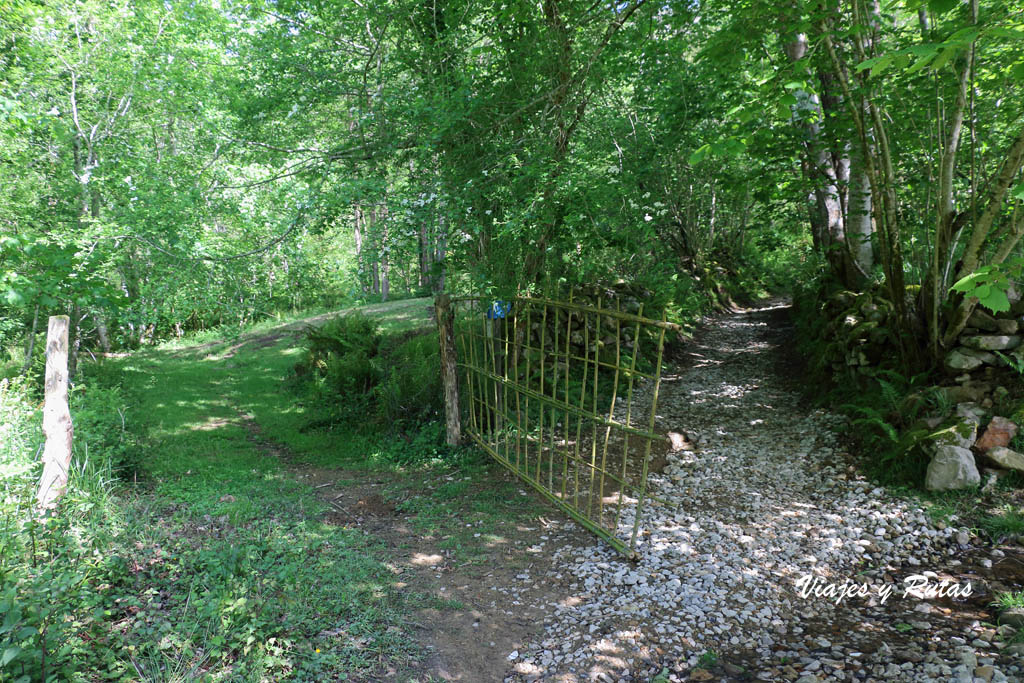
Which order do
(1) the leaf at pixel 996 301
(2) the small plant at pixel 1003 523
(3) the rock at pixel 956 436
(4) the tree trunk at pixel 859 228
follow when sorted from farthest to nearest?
(4) the tree trunk at pixel 859 228 < (3) the rock at pixel 956 436 < (2) the small plant at pixel 1003 523 < (1) the leaf at pixel 996 301

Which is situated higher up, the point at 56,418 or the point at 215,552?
the point at 56,418

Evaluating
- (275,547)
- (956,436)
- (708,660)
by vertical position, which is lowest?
(708,660)

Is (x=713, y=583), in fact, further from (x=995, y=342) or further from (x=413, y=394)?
(x=413, y=394)

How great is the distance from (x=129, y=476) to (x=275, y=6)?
702cm

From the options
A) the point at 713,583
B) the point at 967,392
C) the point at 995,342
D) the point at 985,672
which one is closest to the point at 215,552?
the point at 713,583

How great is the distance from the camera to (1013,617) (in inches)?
126

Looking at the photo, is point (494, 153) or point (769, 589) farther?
point (494, 153)

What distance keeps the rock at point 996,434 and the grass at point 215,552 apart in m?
3.99

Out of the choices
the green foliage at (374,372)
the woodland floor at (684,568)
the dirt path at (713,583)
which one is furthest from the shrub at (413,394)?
the dirt path at (713,583)

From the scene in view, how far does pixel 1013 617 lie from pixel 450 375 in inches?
224

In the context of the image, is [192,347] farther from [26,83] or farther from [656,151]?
[656,151]

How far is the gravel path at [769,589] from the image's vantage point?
3.20m

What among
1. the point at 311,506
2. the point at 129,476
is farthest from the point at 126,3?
the point at 311,506

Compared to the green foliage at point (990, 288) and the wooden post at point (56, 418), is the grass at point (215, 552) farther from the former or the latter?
the green foliage at point (990, 288)
